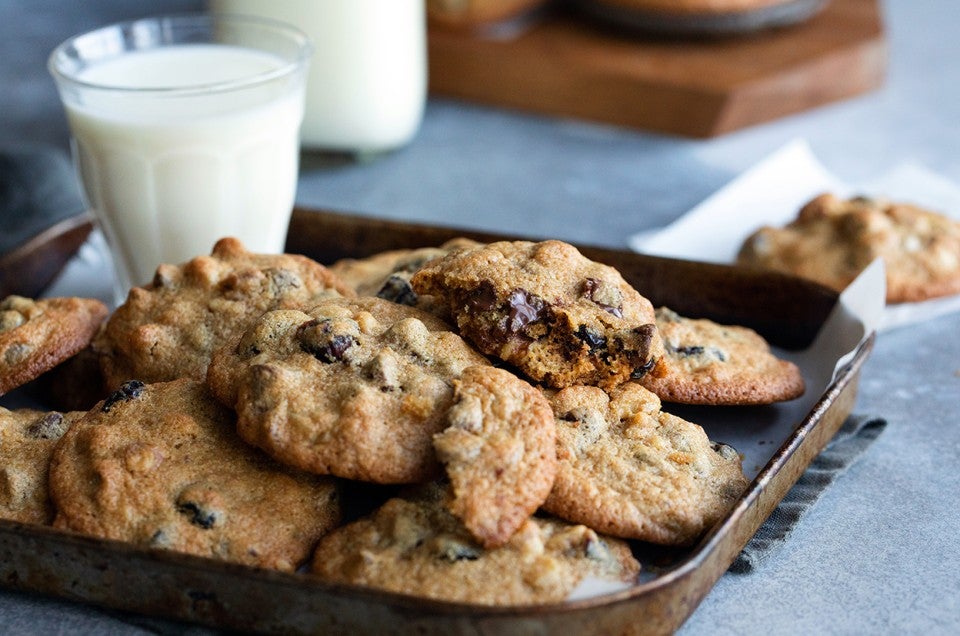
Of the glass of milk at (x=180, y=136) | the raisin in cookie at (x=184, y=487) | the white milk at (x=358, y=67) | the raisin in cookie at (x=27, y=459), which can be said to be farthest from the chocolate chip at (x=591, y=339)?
the white milk at (x=358, y=67)

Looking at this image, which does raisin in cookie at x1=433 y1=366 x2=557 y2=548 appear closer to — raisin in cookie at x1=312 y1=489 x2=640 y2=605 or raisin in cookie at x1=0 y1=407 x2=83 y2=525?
raisin in cookie at x1=312 y1=489 x2=640 y2=605

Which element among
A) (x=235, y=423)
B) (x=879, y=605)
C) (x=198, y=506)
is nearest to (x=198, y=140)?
(x=235, y=423)

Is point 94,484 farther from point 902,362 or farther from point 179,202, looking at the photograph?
point 902,362

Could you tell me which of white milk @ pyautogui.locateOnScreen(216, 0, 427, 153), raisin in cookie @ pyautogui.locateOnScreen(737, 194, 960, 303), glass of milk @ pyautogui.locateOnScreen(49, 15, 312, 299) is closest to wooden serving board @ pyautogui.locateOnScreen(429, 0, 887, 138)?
white milk @ pyautogui.locateOnScreen(216, 0, 427, 153)

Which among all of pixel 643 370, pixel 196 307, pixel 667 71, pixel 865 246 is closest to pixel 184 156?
pixel 196 307

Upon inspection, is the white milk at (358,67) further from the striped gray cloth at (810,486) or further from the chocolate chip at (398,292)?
the striped gray cloth at (810,486)
